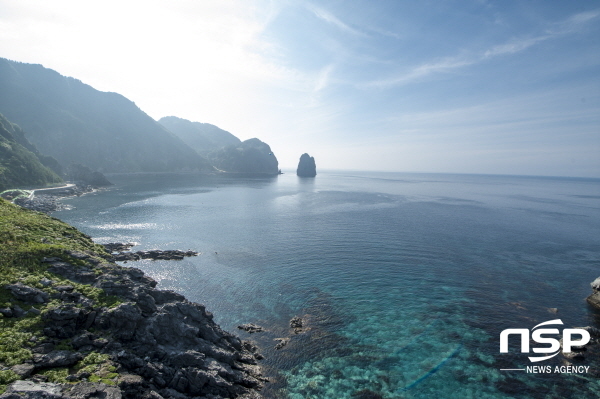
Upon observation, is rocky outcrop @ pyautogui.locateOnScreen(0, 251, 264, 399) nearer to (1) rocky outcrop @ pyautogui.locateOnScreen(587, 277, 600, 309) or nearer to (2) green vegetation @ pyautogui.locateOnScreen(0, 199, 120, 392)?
(2) green vegetation @ pyautogui.locateOnScreen(0, 199, 120, 392)

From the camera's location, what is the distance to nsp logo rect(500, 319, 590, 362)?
32.7 meters

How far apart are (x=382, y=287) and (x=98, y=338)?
40.3 m

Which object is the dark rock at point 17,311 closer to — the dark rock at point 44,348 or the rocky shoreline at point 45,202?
the dark rock at point 44,348

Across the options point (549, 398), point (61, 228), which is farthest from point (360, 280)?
point (61, 228)

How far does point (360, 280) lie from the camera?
5094 cm

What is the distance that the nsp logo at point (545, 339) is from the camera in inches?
1287

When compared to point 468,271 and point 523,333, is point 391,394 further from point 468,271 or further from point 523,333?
point 468,271

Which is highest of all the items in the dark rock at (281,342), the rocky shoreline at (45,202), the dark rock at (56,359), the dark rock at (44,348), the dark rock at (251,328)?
the rocky shoreline at (45,202)

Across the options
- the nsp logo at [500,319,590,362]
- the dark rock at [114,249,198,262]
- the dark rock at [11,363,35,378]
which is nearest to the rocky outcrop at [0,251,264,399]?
the dark rock at [11,363,35,378]

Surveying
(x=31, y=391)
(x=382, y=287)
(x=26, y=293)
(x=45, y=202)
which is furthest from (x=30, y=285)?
(x=45, y=202)

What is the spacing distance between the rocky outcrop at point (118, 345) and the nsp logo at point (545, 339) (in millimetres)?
30706

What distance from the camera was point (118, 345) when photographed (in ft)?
73.4

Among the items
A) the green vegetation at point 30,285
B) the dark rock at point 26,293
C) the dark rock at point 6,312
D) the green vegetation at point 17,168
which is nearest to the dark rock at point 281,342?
the green vegetation at point 30,285

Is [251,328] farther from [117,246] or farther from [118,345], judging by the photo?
[117,246]
